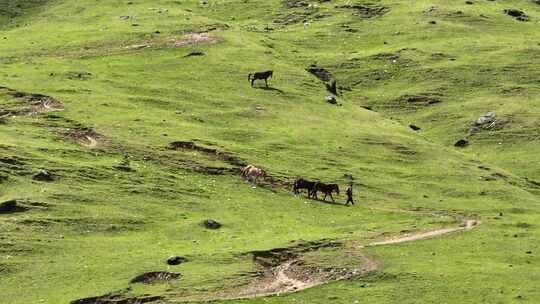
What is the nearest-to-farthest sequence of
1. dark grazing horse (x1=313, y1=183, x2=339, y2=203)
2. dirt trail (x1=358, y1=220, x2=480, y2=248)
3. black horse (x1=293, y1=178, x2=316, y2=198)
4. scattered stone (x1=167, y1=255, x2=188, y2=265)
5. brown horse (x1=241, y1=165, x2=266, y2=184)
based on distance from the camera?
scattered stone (x1=167, y1=255, x2=188, y2=265)
dirt trail (x1=358, y1=220, x2=480, y2=248)
dark grazing horse (x1=313, y1=183, x2=339, y2=203)
black horse (x1=293, y1=178, x2=316, y2=198)
brown horse (x1=241, y1=165, x2=266, y2=184)

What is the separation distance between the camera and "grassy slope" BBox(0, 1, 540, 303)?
144ft

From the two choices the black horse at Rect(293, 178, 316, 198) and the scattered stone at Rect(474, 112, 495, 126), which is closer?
the black horse at Rect(293, 178, 316, 198)

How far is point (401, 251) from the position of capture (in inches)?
1813

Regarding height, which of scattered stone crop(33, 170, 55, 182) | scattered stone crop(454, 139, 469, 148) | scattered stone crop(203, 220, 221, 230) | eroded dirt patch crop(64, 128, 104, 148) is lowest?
scattered stone crop(454, 139, 469, 148)

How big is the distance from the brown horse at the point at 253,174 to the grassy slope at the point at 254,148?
28.4 inches

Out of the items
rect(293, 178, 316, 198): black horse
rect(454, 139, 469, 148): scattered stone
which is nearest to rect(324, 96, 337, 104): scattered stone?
rect(454, 139, 469, 148): scattered stone

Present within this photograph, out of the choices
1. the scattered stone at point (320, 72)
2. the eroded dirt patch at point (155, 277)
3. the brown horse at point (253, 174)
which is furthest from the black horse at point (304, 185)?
the scattered stone at point (320, 72)

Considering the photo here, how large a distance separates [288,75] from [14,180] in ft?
102

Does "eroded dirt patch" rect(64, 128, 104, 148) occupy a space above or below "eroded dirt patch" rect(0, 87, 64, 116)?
below

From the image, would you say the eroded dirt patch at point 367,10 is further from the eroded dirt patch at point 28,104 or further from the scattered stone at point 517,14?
the eroded dirt patch at point 28,104

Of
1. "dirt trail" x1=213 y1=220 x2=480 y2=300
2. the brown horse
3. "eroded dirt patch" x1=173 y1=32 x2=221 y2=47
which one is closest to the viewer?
"dirt trail" x1=213 y1=220 x2=480 y2=300

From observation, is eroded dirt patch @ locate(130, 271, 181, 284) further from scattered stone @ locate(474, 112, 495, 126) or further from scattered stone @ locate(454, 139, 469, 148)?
scattered stone @ locate(474, 112, 495, 126)

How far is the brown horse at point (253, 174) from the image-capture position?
57250 mm

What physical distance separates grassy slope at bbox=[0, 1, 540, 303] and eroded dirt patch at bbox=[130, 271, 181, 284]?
0.45 meters
